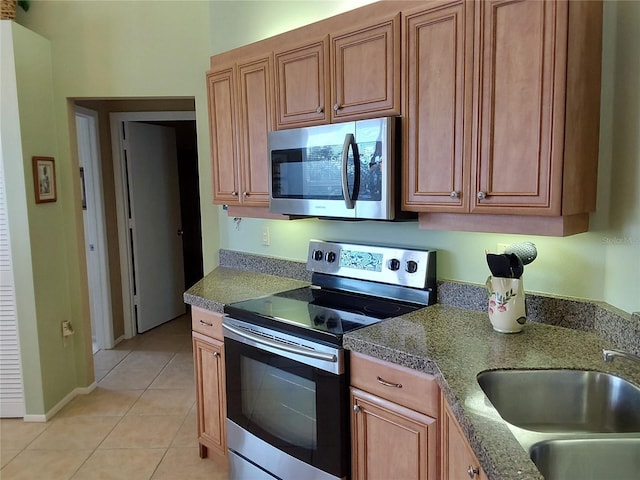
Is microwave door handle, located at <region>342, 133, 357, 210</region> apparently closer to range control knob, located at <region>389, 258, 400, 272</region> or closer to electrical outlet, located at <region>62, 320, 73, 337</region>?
range control knob, located at <region>389, 258, 400, 272</region>

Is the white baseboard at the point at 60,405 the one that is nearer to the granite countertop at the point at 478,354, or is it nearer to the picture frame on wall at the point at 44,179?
the picture frame on wall at the point at 44,179

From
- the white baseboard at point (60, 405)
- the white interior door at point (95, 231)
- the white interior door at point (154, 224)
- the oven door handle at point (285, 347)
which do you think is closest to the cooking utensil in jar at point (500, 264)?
the oven door handle at point (285, 347)

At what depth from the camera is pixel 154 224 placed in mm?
5082

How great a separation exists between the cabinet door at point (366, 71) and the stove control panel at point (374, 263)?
639 millimetres

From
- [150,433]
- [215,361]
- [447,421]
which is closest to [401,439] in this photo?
[447,421]

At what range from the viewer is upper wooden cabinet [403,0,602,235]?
1.57m

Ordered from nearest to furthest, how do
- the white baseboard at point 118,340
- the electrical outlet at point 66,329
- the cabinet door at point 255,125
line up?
the cabinet door at point 255,125 < the electrical outlet at point 66,329 < the white baseboard at point 118,340

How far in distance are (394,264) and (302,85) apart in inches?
36.2

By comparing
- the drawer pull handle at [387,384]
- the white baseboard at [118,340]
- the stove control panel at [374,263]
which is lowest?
the white baseboard at [118,340]

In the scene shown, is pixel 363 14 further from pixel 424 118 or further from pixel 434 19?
pixel 424 118

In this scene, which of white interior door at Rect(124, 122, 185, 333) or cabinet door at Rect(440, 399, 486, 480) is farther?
white interior door at Rect(124, 122, 185, 333)

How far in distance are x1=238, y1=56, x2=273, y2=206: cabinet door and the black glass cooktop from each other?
534mm

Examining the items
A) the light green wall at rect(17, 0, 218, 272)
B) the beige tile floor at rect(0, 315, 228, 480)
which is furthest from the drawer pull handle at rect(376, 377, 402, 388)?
the light green wall at rect(17, 0, 218, 272)

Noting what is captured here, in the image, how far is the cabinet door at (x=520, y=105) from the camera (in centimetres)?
156
